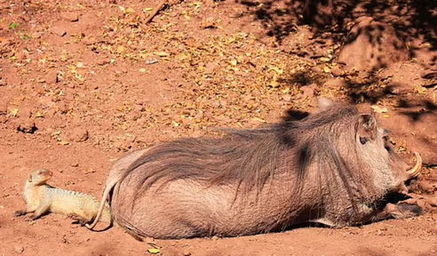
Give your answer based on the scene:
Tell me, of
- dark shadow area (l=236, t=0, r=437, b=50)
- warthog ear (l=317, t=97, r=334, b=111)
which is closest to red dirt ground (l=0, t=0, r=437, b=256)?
dark shadow area (l=236, t=0, r=437, b=50)

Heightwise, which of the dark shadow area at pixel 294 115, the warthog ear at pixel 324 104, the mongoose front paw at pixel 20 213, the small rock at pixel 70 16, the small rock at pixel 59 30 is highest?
the warthog ear at pixel 324 104

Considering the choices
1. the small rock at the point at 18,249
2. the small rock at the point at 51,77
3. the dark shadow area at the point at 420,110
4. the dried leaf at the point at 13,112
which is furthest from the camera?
the small rock at the point at 51,77

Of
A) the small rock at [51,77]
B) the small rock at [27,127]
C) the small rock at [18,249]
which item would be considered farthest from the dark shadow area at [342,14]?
the small rock at [18,249]

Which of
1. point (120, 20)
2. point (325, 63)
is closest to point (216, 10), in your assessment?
point (120, 20)

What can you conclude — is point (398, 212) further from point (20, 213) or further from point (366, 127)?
point (20, 213)

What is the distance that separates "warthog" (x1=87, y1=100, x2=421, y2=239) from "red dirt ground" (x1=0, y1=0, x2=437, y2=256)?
0.33 feet

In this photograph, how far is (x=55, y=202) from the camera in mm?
3811

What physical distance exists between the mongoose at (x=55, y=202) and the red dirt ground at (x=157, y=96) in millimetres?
61

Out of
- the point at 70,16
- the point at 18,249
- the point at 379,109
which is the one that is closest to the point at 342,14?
the point at 379,109

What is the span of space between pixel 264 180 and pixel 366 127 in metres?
0.74

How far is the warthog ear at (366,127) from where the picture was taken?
3879mm

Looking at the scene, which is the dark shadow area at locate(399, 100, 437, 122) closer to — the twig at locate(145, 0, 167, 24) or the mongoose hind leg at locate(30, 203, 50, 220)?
the twig at locate(145, 0, 167, 24)

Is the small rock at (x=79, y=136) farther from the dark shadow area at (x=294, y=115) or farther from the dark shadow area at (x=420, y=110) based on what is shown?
the dark shadow area at (x=420, y=110)

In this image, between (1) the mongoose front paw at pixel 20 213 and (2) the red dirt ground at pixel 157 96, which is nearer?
(2) the red dirt ground at pixel 157 96
